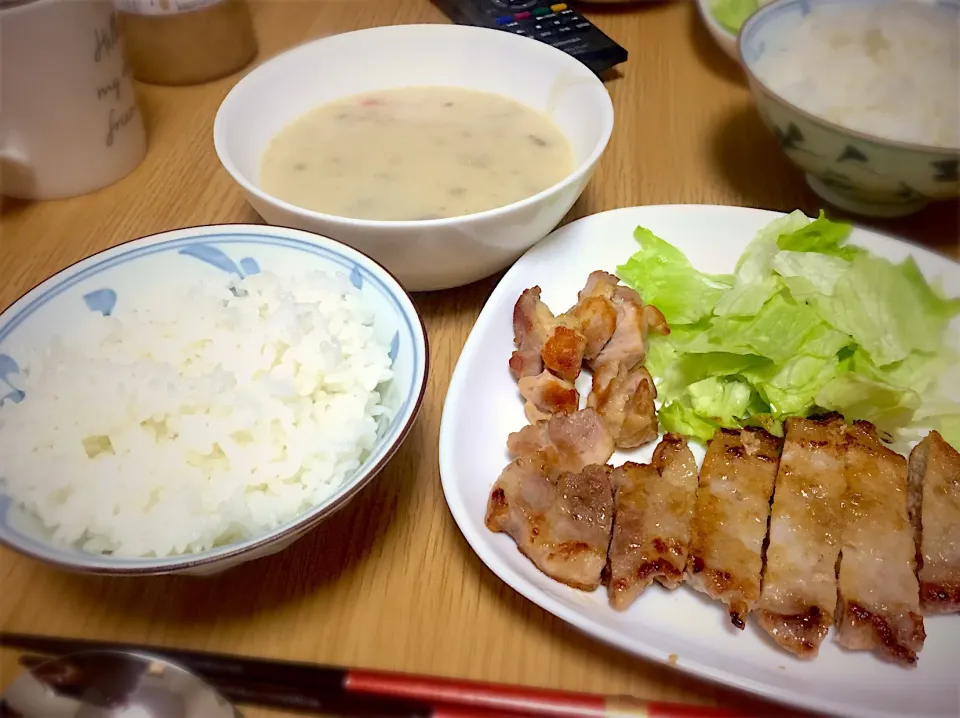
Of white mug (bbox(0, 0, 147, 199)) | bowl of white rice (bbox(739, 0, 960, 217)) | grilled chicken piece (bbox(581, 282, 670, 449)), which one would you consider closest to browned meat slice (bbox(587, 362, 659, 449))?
grilled chicken piece (bbox(581, 282, 670, 449))

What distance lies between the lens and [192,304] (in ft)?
4.18

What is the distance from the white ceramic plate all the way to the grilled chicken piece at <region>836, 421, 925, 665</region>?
0.04 meters

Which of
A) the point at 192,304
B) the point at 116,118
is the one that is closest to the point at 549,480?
the point at 192,304

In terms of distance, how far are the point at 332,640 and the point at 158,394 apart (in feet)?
1.47

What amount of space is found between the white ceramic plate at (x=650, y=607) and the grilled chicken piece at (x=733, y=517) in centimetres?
A: 5

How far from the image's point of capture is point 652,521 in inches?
46.4

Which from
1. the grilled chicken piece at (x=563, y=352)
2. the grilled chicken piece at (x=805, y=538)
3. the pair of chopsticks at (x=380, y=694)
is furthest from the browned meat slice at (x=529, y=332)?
the pair of chopsticks at (x=380, y=694)

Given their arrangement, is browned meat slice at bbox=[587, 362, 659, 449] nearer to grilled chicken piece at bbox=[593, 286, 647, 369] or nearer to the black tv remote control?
grilled chicken piece at bbox=[593, 286, 647, 369]

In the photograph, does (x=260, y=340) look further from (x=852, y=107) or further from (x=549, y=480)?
(x=852, y=107)

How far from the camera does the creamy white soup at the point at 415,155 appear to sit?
1.56 m

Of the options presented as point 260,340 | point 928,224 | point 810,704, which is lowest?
point 928,224

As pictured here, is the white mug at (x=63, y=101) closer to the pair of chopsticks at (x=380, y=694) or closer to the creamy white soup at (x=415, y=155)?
the creamy white soup at (x=415, y=155)

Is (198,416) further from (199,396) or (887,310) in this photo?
(887,310)

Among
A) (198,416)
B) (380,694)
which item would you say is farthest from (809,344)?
(198,416)
